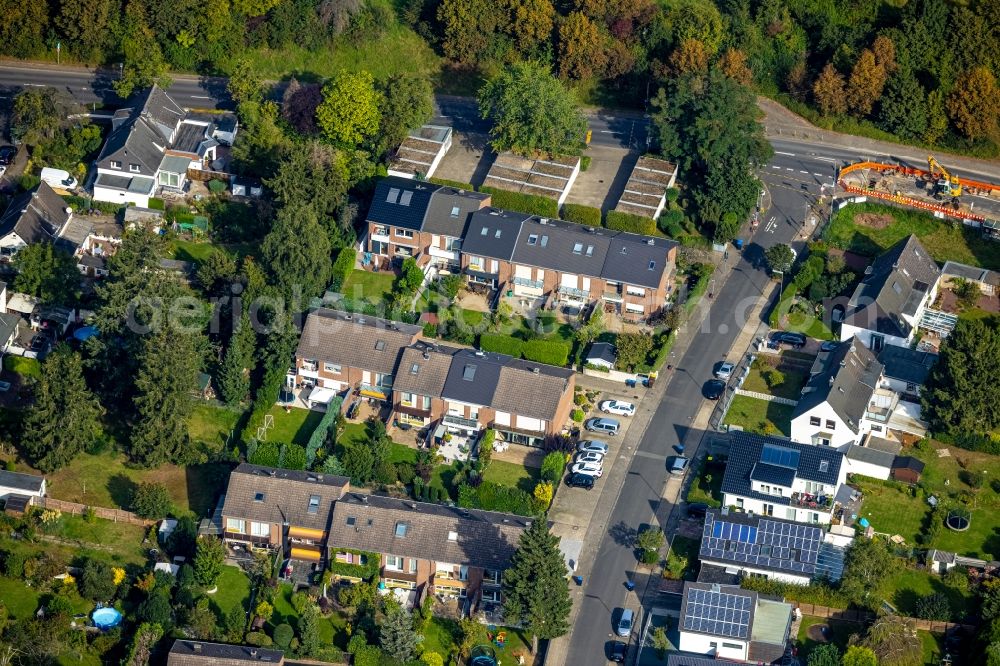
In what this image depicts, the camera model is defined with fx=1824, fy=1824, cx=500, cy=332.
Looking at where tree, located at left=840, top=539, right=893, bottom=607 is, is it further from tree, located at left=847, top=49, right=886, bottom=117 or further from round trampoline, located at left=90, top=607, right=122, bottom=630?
tree, located at left=847, top=49, right=886, bottom=117

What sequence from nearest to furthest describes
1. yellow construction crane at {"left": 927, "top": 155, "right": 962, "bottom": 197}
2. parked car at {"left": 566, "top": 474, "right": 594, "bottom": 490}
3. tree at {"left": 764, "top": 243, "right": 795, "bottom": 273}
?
parked car at {"left": 566, "top": 474, "right": 594, "bottom": 490} → tree at {"left": 764, "top": 243, "right": 795, "bottom": 273} → yellow construction crane at {"left": 927, "top": 155, "right": 962, "bottom": 197}

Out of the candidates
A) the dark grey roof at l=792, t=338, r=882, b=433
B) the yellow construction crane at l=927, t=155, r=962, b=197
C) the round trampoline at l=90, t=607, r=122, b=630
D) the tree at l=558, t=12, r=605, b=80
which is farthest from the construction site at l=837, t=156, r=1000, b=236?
the round trampoline at l=90, t=607, r=122, b=630

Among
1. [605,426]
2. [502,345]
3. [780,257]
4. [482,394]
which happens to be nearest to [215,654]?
[482,394]

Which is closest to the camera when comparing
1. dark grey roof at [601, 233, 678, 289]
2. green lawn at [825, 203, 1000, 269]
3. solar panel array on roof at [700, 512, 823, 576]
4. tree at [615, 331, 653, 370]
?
solar panel array on roof at [700, 512, 823, 576]

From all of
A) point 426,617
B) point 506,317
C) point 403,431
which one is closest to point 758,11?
point 506,317

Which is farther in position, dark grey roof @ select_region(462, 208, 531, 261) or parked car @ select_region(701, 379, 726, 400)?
dark grey roof @ select_region(462, 208, 531, 261)

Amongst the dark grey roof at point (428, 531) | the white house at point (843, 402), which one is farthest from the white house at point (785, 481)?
the dark grey roof at point (428, 531)
